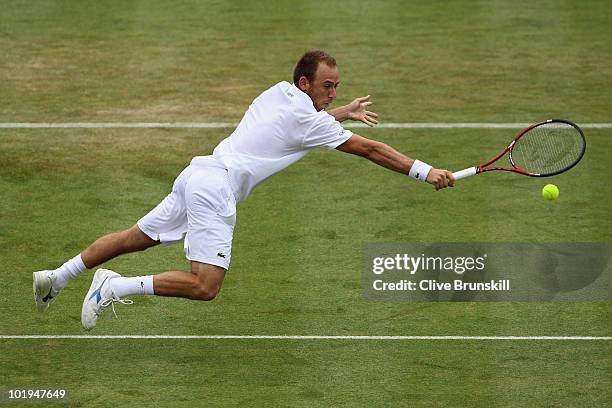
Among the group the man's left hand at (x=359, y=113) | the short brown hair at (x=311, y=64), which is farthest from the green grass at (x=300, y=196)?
the short brown hair at (x=311, y=64)

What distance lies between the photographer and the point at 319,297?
10.5 meters

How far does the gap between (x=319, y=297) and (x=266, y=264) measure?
838 mm

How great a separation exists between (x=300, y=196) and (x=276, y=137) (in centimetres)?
359

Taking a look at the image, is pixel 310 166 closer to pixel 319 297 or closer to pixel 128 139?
pixel 128 139

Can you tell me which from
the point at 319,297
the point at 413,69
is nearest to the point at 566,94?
the point at 413,69

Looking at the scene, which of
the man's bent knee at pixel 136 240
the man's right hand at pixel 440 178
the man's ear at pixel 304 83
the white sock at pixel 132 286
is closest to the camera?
the white sock at pixel 132 286

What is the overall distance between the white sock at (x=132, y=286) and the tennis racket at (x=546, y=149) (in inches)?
102

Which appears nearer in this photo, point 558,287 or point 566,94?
point 558,287

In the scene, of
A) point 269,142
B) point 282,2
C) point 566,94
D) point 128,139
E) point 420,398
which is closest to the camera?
point 420,398

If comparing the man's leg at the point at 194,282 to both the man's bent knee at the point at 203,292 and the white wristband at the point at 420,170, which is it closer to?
the man's bent knee at the point at 203,292

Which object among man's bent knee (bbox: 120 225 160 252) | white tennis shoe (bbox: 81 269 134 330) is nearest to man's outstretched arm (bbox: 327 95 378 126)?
man's bent knee (bbox: 120 225 160 252)

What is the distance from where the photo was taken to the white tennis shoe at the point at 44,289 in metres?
9.63

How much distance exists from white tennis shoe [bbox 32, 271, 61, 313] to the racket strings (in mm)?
3529

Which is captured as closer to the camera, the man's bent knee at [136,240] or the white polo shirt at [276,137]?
the white polo shirt at [276,137]
